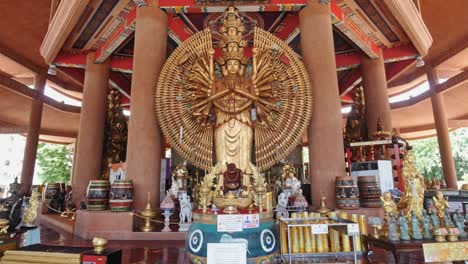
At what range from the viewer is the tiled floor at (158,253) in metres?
2.67

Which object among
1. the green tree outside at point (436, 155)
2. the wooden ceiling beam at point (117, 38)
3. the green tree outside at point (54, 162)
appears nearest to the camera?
the wooden ceiling beam at point (117, 38)

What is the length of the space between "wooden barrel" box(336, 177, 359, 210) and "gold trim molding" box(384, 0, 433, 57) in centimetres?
400

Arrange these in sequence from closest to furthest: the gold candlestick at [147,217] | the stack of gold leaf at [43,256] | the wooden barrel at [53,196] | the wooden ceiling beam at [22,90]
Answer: the stack of gold leaf at [43,256] < the gold candlestick at [147,217] < the wooden barrel at [53,196] < the wooden ceiling beam at [22,90]

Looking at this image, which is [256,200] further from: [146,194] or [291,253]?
[146,194]

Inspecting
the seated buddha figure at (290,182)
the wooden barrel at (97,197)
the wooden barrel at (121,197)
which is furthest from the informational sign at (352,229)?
the wooden barrel at (97,197)

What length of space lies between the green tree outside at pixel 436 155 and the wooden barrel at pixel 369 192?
55.2 feet

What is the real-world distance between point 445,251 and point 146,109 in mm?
4129

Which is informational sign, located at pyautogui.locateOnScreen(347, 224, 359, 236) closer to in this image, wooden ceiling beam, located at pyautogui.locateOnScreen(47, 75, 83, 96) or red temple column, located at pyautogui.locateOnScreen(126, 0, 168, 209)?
red temple column, located at pyautogui.locateOnScreen(126, 0, 168, 209)

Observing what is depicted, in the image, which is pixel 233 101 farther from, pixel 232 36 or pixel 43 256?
pixel 43 256

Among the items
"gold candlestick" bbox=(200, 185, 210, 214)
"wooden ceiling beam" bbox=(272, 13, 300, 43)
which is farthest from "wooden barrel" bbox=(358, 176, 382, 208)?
"wooden ceiling beam" bbox=(272, 13, 300, 43)

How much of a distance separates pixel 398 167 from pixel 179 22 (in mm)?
5500

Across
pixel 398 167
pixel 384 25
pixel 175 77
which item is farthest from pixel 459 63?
pixel 175 77

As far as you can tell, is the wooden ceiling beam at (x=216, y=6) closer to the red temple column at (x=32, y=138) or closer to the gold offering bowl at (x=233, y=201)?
the gold offering bowl at (x=233, y=201)

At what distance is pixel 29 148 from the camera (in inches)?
394
